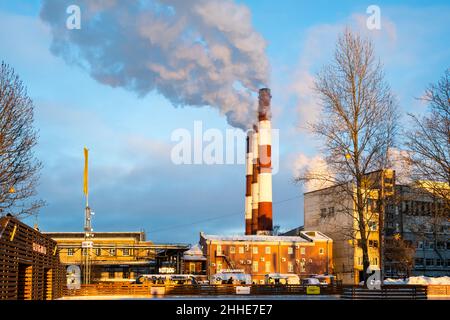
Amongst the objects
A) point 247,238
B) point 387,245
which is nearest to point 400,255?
point 387,245

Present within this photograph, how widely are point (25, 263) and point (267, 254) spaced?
205 ft

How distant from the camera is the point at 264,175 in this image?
90875 mm

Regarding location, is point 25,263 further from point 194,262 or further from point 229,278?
point 194,262

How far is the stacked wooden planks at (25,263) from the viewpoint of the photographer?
23.4 metres

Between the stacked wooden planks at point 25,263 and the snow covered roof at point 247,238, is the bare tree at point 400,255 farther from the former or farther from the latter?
the stacked wooden planks at point 25,263

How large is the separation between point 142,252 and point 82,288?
4668 centimetres

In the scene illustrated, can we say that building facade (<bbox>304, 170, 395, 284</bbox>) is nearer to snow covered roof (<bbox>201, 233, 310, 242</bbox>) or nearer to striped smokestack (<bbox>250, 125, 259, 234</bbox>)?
snow covered roof (<bbox>201, 233, 310, 242</bbox>)

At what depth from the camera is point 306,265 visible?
8856 cm

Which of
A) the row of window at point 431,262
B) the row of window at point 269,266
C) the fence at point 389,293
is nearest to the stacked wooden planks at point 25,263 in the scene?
the fence at point 389,293

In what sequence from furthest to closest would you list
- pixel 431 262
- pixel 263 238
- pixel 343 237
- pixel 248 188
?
pixel 248 188, pixel 431 262, pixel 343 237, pixel 263 238

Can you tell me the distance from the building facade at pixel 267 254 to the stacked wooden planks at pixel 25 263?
155ft

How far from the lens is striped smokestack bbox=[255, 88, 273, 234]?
296 feet

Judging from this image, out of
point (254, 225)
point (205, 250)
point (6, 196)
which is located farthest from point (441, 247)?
point (6, 196)
